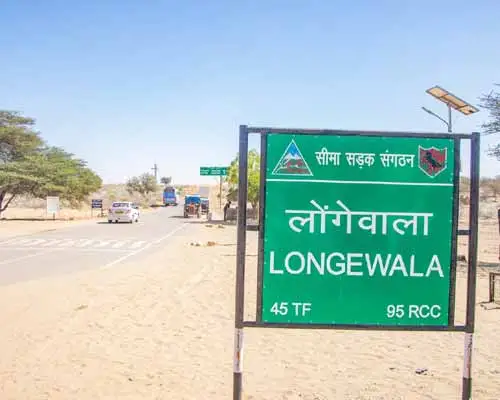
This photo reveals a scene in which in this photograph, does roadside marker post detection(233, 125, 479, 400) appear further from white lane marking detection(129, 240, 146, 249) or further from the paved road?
white lane marking detection(129, 240, 146, 249)

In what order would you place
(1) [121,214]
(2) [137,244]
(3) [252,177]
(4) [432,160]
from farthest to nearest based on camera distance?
(1) [121,214]
(3) [252,177]
(2) [137,244]
(4) [432,160]

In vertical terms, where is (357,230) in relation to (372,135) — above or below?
below

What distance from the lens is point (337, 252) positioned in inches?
138

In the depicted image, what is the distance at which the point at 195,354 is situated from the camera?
6434 mm

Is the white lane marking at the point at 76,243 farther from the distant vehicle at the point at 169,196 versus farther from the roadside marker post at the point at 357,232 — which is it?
the distant vehicle at the point at 169,196

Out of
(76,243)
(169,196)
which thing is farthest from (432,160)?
(169,196)

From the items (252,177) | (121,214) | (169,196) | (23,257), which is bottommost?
(23,257)

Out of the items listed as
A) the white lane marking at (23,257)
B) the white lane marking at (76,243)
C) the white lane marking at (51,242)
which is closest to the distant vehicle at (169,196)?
the white lane marking at (76,243)

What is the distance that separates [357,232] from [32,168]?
4343 cm

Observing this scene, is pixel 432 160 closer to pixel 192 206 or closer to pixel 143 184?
pixel 192 206

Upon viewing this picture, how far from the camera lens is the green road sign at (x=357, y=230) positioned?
3.48 metres

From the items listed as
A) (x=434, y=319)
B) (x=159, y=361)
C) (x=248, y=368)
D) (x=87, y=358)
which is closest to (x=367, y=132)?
(x=434, y=319)

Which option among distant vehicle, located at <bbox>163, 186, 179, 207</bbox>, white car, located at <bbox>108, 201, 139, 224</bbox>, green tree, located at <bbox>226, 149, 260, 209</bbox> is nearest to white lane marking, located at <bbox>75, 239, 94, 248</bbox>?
green tree, located at <bbox>226, 149, 260, 209</bbox>

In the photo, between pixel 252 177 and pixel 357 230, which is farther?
pixel 252 177
